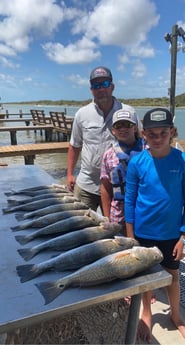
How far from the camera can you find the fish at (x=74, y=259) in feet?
5.09

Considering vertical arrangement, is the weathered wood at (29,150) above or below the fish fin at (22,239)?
below

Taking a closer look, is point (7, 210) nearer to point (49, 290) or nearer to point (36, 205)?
point (36, 205)

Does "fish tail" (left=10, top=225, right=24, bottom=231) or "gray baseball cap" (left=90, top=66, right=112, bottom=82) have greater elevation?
"gray baseball cap" (left=90, top=66, right=112, bottom=82)

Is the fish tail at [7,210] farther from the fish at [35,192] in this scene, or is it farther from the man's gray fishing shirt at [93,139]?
the man's gray fishing shirt at [93,139]

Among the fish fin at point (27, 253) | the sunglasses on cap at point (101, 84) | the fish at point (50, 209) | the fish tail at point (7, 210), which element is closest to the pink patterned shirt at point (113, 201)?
the fish at point (50, 209)

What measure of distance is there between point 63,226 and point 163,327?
4.20 feet

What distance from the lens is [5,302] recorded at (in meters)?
1.33

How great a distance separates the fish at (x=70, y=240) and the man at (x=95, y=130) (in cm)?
126

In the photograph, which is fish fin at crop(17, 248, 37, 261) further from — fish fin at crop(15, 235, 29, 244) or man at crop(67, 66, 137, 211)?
man at crop(67, 66, 137, 211)

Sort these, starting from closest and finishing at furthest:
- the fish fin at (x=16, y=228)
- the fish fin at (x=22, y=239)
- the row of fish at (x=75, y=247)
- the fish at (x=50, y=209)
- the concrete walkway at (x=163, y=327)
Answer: the row of fish at (x=75, y=247) < the fish fin at (x=22, y=239) < the fish fin at (x=16, y=228) < the fish at (x=50, y=209) < the concrete walkway at (x=163, y=327)

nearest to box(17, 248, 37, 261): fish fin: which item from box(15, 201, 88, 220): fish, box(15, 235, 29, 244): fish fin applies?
box(15, 235, 29, 244): fish fin

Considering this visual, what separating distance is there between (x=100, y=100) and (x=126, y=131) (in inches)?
23.0

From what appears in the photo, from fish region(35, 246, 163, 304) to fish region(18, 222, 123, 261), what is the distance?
251mm

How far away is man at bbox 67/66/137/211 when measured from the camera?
9.41ft
